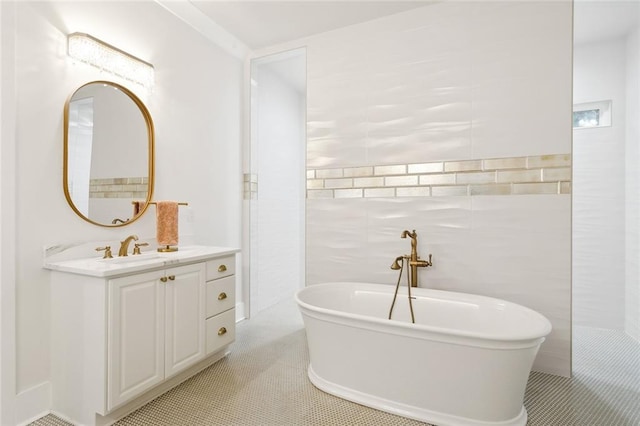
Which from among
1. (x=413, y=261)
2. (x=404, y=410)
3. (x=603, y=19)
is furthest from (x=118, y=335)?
(x=603, y=19)

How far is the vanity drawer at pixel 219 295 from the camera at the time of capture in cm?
228

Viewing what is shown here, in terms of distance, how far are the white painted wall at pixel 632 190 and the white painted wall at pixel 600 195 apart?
6 centimetres

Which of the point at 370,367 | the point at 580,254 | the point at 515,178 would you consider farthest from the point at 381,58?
the point at 580,254

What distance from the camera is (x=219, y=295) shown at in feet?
7.76

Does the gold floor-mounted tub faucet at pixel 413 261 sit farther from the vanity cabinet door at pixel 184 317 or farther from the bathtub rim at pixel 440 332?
the vanity cabinet door at pixel 184 317

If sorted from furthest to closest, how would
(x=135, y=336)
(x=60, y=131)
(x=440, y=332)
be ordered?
(x=60, y=131)
(x=135, y=336)
(x=440, y=332)

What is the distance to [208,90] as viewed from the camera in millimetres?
3004

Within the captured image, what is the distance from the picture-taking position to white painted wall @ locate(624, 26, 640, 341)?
275 centimetres

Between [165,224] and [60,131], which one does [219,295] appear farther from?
[60,131]

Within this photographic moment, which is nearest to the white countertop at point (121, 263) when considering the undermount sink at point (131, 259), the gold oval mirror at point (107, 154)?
the undermount sink at point (131, 259)

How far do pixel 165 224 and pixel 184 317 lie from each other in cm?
67

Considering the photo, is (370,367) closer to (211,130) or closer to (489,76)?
(489,76)

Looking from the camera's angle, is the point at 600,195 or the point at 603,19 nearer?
the point at 603,19

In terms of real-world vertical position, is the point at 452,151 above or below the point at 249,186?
above
